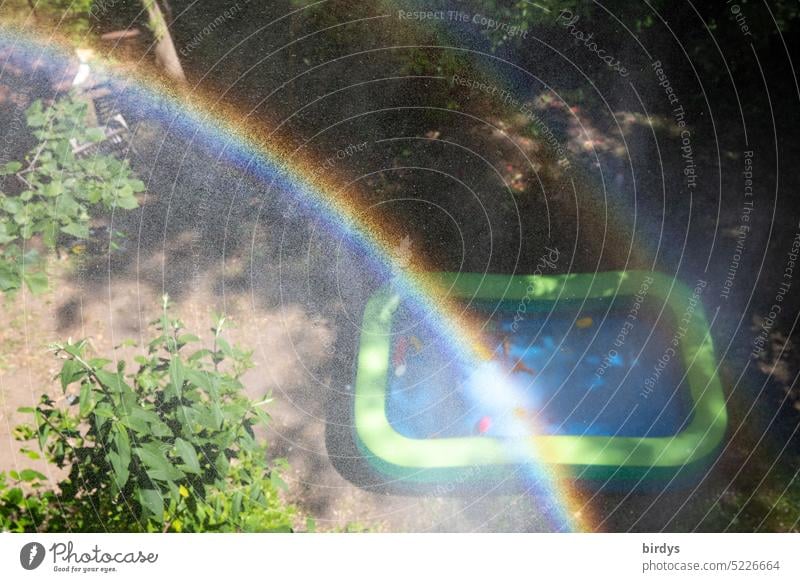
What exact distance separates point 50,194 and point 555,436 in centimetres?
201

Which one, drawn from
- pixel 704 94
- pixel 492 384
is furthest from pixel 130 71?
pixel 704 94

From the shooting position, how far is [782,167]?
3.04m

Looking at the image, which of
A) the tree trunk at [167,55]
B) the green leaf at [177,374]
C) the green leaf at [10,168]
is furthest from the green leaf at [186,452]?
the tree trunk at [167,55]

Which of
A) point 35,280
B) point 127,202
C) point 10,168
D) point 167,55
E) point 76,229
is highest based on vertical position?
point 167,55

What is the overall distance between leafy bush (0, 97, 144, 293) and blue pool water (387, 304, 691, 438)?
3.75 ft

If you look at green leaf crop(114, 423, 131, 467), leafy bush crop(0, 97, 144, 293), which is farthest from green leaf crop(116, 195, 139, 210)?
green leaf crop(114, 423, 131, 467)

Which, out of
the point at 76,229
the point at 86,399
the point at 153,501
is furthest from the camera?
the point at 76,229

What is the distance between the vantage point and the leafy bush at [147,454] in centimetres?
203

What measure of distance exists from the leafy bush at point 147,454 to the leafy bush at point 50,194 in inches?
14.8

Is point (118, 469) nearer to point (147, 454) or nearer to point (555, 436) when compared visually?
point (147, 454)

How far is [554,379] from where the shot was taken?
2.99 meters

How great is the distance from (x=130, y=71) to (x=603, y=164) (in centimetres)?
199

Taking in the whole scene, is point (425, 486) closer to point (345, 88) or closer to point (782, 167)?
point (345, 88)
